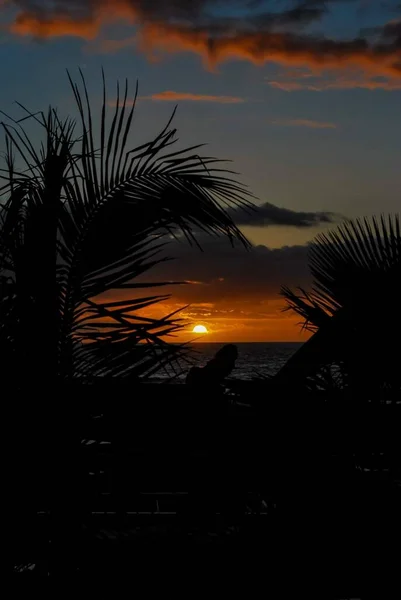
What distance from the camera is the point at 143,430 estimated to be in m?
2.39

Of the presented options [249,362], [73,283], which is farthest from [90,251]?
[249,362]

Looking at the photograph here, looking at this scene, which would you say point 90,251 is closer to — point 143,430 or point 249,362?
point 143,430

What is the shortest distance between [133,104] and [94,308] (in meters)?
0.74

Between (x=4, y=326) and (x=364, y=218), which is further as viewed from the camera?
(x=364, y=218)

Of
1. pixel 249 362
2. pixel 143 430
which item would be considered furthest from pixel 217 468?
pixel 249 362

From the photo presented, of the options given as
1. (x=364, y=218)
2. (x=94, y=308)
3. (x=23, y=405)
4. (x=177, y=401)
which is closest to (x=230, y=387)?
(x=177, y=401)

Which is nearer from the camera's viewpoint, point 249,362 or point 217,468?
point 217,468

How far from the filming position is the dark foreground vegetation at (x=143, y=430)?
2.20 meters

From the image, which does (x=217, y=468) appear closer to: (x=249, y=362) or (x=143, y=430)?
(x=143, y=430)

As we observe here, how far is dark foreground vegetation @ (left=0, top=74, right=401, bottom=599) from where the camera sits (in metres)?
2.20

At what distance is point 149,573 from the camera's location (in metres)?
2.20

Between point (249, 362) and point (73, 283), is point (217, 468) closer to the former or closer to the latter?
point (73, 283)

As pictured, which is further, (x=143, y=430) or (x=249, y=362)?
(x=249, y=362)

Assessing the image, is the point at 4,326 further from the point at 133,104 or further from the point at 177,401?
the point at 133,104
